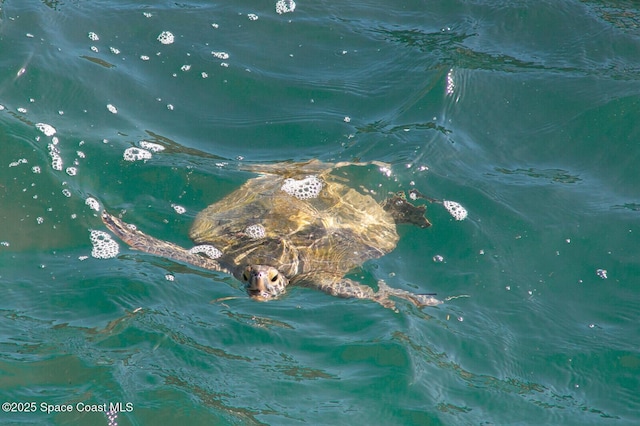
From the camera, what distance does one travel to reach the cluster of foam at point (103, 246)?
5660 mm

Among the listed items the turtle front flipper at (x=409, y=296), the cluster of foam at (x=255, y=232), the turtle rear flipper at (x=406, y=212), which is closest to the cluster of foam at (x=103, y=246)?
the cluster of foam at (x=255, y=232)

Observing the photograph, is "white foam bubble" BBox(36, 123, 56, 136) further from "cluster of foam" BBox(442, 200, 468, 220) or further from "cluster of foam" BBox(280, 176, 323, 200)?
"cluster of foam" BBox(442, 200, 468, 220)

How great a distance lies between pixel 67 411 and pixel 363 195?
329 centimetres

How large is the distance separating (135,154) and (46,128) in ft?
3.09

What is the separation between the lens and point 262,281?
5316 millimetres

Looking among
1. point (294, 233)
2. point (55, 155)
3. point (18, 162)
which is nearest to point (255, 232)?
point (294, 233)

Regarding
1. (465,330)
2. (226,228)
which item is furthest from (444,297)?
(226,228)

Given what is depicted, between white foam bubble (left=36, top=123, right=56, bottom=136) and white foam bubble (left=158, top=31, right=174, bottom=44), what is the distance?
77.3 inches

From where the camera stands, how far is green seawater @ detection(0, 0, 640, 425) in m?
4.80

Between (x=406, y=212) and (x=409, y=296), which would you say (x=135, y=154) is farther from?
(x=409, y=296)

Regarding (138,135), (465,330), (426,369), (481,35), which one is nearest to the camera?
(426,369)

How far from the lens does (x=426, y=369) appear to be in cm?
495

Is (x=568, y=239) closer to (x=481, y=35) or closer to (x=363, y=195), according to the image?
(x=363, y=195)

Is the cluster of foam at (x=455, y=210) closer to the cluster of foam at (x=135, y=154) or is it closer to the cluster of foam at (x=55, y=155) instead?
the cluster of foam at (x=135, y=154)
